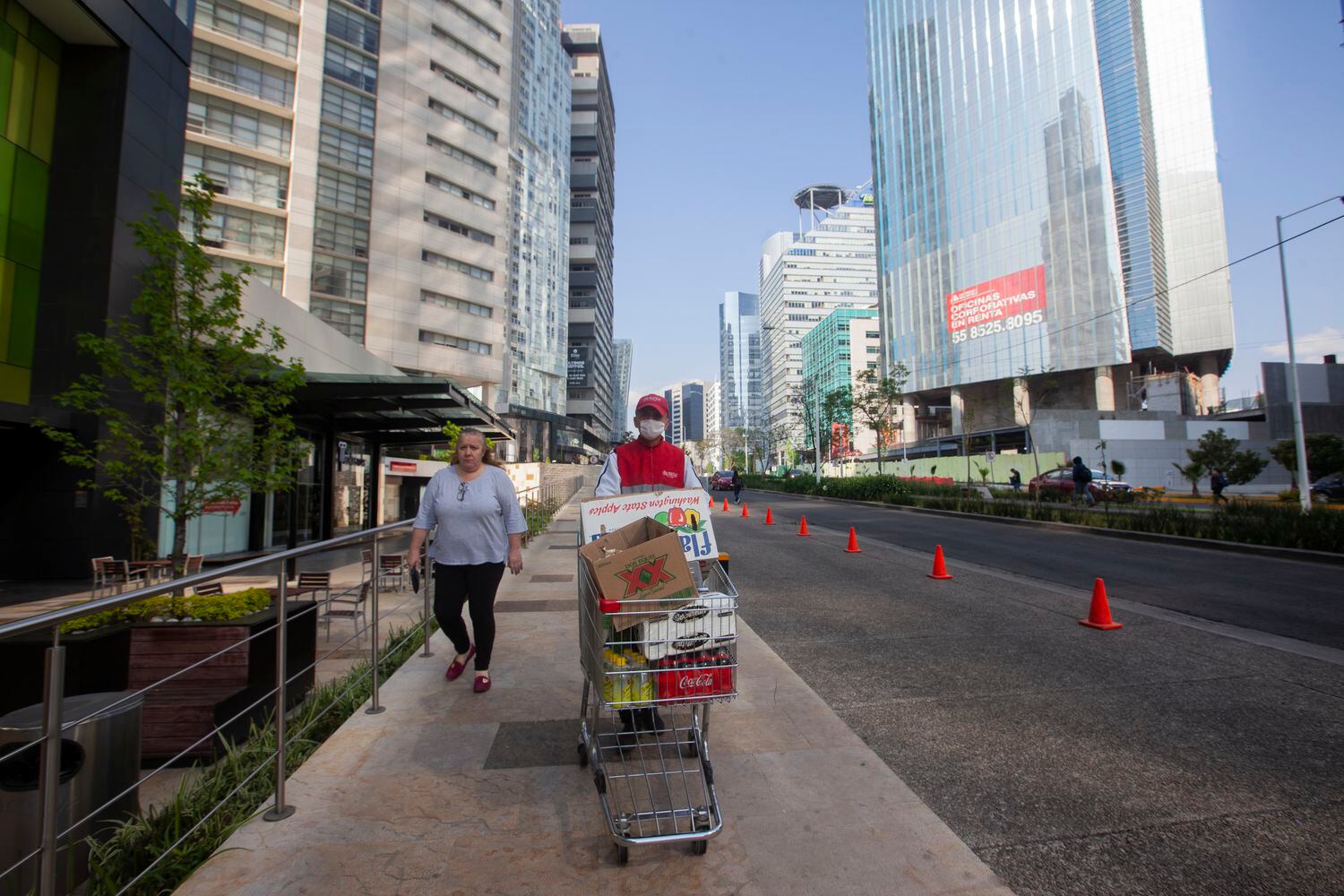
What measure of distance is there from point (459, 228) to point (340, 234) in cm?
927

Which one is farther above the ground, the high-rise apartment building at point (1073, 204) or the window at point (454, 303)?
the high-rise apartment building at point (1073, 204)

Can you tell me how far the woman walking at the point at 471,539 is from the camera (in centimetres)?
446

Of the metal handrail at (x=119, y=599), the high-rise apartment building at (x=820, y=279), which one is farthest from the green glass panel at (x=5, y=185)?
the high-rise apartment building at (x=820, y=279)

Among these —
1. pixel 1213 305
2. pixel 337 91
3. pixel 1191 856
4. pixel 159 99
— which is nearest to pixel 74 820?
pixel 1191 856

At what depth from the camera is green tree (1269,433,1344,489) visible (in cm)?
2675

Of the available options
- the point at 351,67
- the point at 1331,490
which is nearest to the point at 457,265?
the point at 351,67

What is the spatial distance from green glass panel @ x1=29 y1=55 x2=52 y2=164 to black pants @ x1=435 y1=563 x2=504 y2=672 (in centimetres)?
1285

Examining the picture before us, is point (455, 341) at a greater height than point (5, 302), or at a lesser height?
greater

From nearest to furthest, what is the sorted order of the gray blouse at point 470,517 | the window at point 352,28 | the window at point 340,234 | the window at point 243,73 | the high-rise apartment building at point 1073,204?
the gray blouse at point 470,517
the window at point 243,73
the window at point 340,234
the window at point 352,28
the high-rise apartment building at point 1073,204

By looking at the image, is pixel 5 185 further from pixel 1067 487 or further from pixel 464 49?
pixel 464 49

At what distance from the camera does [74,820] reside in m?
2.70

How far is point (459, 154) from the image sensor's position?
1895 inches

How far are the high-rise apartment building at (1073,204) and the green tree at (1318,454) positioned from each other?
28694 mm

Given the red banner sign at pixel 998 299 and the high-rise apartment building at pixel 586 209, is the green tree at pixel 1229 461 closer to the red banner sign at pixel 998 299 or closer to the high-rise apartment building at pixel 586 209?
the red banner sign at pixel 998 299
